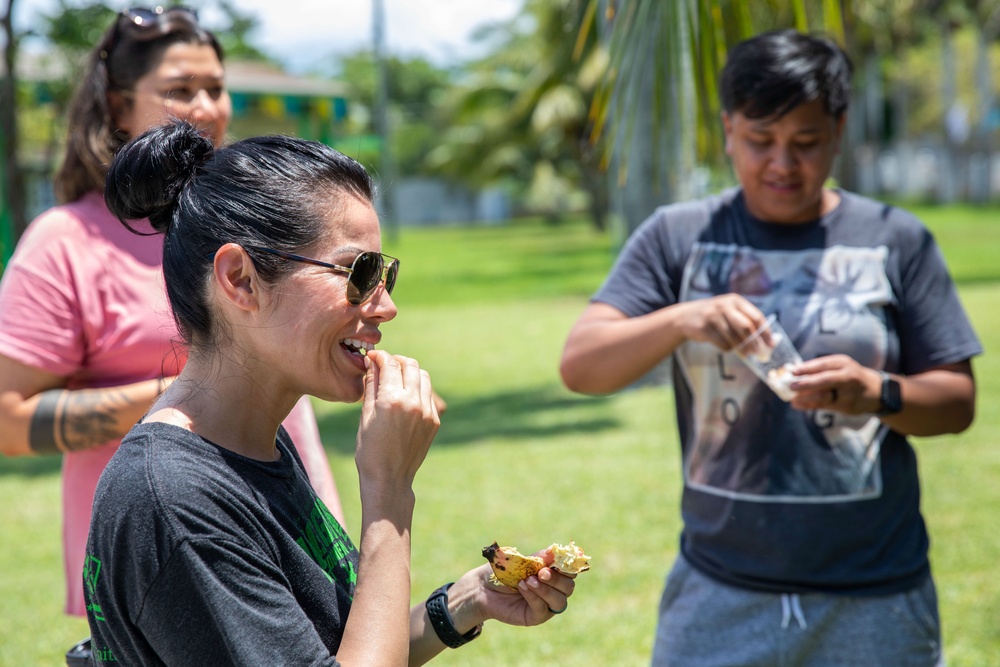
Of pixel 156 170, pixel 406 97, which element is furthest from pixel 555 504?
pixel 406 97

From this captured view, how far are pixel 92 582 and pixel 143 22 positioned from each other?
1732 millimetres

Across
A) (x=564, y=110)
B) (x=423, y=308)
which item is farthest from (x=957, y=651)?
(x=564, y=110)

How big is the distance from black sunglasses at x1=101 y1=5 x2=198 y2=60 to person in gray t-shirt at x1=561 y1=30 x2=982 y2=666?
4.47 ft

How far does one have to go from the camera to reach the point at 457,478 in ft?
25.9

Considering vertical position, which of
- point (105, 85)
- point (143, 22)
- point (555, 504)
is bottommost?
point (555, 504)

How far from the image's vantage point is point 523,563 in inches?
74.0

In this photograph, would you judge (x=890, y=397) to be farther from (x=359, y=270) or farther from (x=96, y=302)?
(x=96, y=302)

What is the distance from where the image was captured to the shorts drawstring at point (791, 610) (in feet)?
8.41

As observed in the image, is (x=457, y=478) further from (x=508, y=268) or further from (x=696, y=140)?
(x=508, y=268)

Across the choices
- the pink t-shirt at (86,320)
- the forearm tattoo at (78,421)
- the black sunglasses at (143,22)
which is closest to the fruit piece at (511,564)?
the pink t-shirt at (86,320)

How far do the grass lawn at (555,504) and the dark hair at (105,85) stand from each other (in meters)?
2.94

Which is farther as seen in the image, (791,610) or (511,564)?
(791,610)

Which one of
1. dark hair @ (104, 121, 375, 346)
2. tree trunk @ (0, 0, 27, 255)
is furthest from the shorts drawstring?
tree trunk @ (0, 0, 27, 255)

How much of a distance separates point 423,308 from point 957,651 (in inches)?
602
